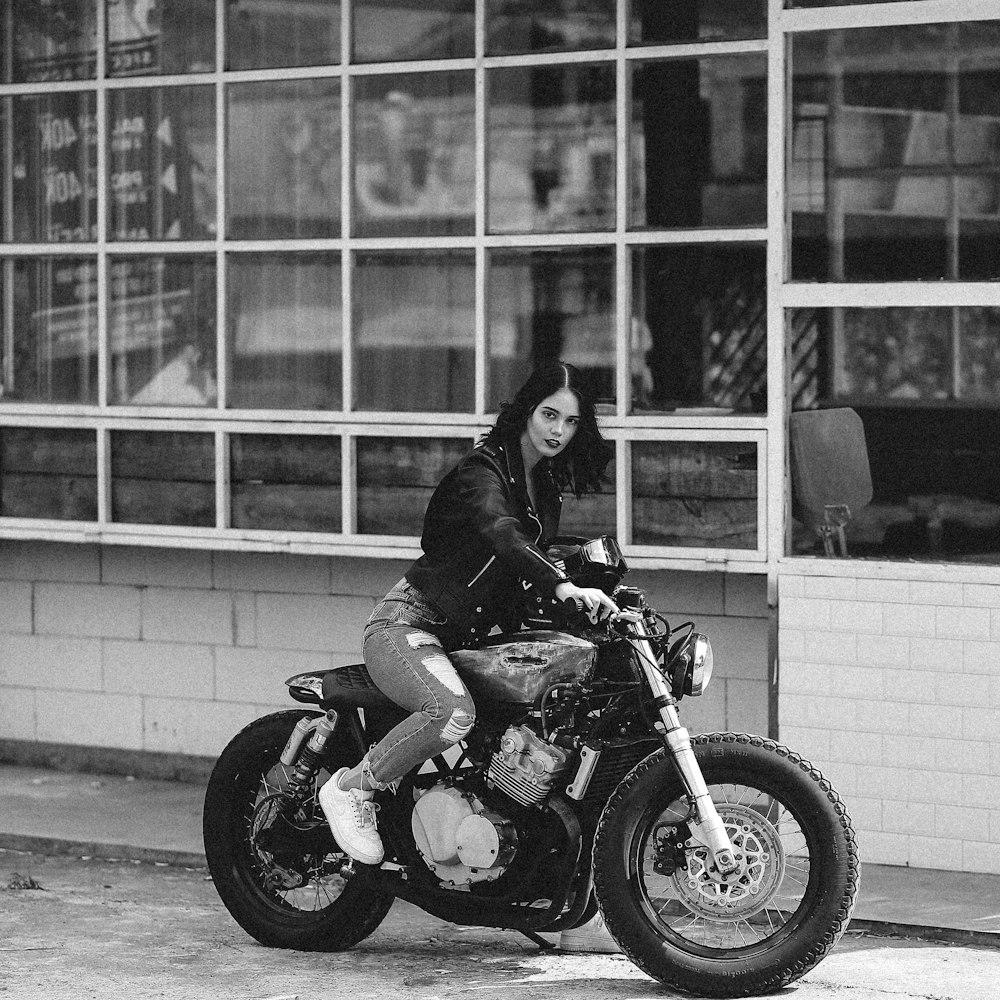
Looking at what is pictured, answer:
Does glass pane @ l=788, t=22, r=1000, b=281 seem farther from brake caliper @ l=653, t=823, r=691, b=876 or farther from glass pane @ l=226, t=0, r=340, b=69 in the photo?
brake caliper @ l=653, t=823, r=691, b=876

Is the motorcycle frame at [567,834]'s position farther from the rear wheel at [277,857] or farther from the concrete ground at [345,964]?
the concrete ground at [345,964]

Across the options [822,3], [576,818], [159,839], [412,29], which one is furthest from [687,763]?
[412,29]

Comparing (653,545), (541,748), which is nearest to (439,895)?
(541,748)

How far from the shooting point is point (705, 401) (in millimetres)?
8133

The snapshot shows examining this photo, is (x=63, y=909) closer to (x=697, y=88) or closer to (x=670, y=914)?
(x=670, y=914)

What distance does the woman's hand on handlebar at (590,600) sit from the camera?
575 cm

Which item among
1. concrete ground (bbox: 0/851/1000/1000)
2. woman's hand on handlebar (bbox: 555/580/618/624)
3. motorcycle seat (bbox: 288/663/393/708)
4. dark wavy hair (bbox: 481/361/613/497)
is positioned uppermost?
dark wavy hair (bbox: 481/361/613/497)

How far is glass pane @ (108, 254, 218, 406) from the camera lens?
29.5ft

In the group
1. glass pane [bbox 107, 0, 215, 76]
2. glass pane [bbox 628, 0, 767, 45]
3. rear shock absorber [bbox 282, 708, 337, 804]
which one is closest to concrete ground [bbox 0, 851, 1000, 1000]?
rear shock absorber [bbox 282, 708, 337, 804]

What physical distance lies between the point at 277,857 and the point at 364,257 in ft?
10.3

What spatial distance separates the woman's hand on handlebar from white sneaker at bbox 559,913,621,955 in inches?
49.4

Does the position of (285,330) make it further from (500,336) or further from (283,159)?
(500,336)

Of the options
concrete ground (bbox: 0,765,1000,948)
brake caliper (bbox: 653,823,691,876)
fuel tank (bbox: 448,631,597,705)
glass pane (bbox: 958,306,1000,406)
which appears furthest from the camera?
glass pane (bbox: 958,306,1000,406)

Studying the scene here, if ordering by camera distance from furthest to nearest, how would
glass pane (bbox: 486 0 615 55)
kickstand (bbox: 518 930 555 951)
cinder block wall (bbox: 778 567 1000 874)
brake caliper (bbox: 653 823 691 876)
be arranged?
glass pane (bbox: 486 0 615 55) → cinder block wall (bbox: 778 567 1000 874) → kickstand (bbox: 518 930 555 951) → brake caliper (bbox: 653 823 691 876)
